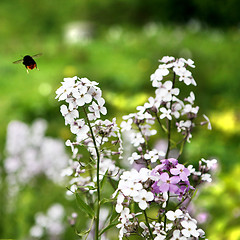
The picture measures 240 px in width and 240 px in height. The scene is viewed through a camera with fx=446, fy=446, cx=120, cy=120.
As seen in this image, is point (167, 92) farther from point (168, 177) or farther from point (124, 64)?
point (124, 64)

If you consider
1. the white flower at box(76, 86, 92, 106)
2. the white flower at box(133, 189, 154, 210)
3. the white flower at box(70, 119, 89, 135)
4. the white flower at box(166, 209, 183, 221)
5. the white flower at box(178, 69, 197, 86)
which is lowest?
the white flower at box(166, 209, 183, 221)

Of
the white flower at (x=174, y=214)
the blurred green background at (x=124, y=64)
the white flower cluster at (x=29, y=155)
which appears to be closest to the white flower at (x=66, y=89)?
the white flower at (x=174, y=214)

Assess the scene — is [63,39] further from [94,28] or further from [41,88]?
[41,88]

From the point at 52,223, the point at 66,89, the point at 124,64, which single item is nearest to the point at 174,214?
the point at 66,89

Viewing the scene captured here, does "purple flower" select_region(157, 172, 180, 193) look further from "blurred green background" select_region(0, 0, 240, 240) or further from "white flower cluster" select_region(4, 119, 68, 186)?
"white flower cluster" select_region(4, 119, 68, 186)

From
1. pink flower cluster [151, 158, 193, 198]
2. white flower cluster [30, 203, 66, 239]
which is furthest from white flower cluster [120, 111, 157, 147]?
white flower cluster [30, 203, 66, 239]

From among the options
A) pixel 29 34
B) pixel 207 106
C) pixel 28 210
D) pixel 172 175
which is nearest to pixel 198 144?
pixel 207 106
